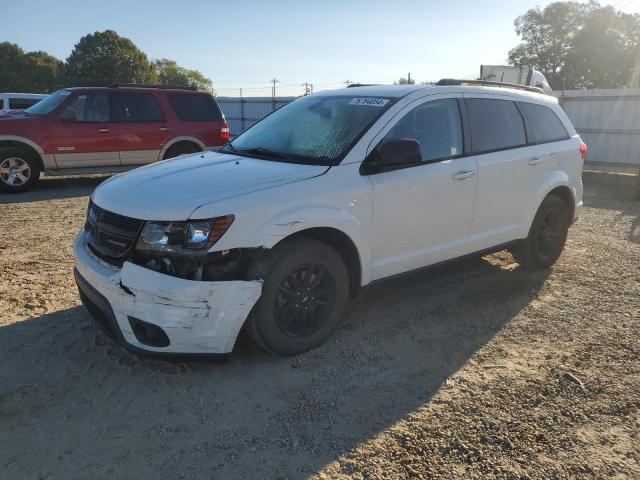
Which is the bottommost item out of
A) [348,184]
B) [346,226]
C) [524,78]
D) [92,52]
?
[346,226]

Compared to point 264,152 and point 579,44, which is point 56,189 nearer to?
point 264,152

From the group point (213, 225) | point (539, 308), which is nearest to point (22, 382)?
point (213, 225)

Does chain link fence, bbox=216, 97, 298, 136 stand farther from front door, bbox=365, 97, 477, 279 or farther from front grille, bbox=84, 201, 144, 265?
front grille, bbox=84, 201, 144, 265

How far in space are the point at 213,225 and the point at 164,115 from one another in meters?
7.89

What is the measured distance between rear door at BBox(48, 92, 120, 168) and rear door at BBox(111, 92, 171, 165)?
16 centimetres

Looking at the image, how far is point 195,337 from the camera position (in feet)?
9.72

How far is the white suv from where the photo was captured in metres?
2.95

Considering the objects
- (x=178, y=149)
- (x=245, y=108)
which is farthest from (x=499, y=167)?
(x=245, y=108)

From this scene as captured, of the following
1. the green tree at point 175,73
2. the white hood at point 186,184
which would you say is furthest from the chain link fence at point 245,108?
the green tree at point 175,73

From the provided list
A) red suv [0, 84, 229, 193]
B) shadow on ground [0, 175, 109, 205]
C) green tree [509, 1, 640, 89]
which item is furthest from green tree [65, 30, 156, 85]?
red suv [0, 84, 229, 193]

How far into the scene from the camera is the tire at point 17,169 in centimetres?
893

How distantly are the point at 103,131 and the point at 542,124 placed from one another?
25.3 feet

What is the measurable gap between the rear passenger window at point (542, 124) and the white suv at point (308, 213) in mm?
19

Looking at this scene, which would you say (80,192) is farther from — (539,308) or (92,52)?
(92,52)
